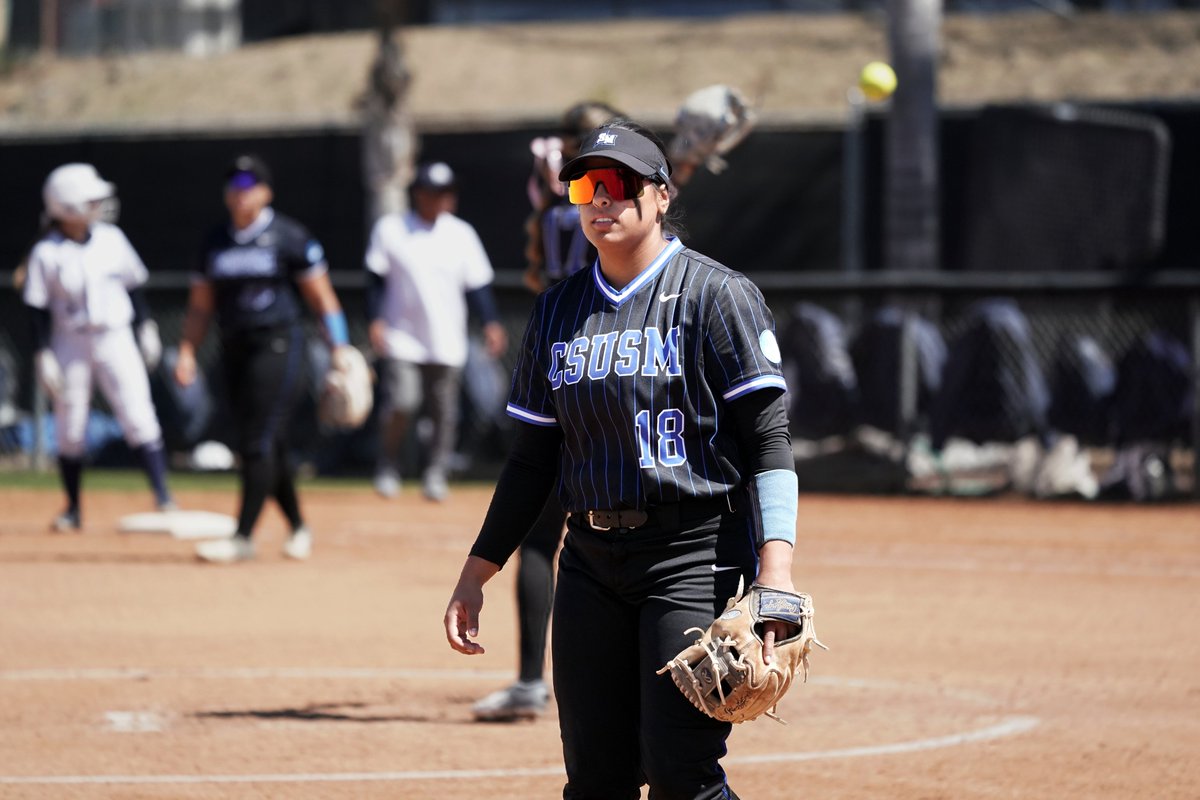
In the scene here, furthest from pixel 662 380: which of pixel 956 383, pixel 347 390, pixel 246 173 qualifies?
pixel 956 383

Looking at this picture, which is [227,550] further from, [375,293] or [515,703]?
[515,703]

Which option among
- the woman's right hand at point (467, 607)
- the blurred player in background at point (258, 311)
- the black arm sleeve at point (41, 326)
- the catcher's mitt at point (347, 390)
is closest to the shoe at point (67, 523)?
the black arm sleeve at point (41, 326)

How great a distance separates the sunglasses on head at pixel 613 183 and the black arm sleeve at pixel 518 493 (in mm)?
582

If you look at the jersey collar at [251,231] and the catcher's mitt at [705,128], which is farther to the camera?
the jersey collar at [251,231]

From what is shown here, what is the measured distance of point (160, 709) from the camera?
7039mm

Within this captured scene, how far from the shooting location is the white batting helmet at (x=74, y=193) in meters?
11.9

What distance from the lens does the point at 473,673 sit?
791 cm

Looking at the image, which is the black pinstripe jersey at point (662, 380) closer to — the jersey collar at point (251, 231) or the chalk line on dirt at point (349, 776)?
the chalk line on dirt at point (349, 776)

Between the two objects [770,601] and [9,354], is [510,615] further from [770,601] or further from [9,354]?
[9,354]

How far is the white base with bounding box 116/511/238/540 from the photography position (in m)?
12.2

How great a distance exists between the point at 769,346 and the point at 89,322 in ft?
28.8

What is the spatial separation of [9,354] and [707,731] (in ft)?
47.9

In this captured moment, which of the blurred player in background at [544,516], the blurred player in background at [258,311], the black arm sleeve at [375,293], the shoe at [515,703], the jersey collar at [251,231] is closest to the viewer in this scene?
the blurred player in background at [544,516]

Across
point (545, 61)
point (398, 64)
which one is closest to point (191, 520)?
point (398, 64)
